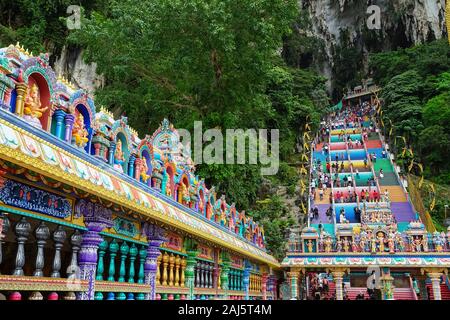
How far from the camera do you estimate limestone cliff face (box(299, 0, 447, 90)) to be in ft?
178

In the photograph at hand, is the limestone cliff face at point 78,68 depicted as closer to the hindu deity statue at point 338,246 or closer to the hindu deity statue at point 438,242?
the hindu deity statue at point 338,246

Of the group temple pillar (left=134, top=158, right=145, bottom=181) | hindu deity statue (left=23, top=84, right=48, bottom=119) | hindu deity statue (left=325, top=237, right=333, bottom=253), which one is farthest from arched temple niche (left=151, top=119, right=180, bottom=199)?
hindu deity statue (left=325, top=237, right=333, bottom=253)

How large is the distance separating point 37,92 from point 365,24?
62.9 m

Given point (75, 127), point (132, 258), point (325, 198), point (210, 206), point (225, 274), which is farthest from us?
point (325, 198)

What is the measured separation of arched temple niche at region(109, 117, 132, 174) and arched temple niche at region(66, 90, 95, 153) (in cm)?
49

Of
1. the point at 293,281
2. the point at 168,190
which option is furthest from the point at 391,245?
the point at 168,190

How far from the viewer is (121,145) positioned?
6.35 metres

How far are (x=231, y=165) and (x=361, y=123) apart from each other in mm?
37795

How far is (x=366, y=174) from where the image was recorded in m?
33.5

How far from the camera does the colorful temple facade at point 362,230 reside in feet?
54.9

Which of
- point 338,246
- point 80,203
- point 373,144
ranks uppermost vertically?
point 373,144

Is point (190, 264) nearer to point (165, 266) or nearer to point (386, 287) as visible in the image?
point (165, 266)

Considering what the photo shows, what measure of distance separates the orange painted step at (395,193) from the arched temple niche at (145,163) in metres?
24.7
